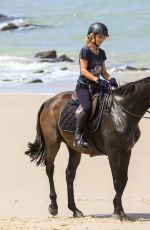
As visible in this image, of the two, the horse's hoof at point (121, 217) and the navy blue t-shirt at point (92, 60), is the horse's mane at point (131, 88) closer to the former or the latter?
the navy blue t-shirt at point (92, 60)

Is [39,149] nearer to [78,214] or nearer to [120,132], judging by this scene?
[78,214]

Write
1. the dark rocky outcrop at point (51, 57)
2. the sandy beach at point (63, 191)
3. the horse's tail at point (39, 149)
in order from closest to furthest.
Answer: the sandy beach at point (63, 191)
the horse's tail at point (39, 149)
the dark rocky outcrop at point (51, 57)

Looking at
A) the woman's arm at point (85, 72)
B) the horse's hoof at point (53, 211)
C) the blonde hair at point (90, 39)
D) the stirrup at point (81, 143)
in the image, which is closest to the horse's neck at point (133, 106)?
the woman's arm at point (85, 72)

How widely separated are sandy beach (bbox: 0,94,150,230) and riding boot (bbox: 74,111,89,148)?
816 millimetres

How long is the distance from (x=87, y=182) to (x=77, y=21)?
28191mm

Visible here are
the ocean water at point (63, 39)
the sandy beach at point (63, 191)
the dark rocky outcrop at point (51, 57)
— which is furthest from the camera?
the dark rocky outcrop at point (51, 57)

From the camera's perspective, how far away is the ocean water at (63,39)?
23.0 metres

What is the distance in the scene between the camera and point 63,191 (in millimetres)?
10281

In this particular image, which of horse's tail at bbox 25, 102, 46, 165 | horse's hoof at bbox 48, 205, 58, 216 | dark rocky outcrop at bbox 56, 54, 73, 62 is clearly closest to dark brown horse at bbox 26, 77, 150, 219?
horse's hoof at bbox 48, 205, 58, 216

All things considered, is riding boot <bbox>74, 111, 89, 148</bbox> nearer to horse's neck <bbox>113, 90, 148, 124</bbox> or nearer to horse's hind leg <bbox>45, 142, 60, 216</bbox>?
horse's neck <bbox>113, 90, 148, 124</bbox>

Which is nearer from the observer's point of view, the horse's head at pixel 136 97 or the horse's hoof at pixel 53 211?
the horse's head at pixel 136 97

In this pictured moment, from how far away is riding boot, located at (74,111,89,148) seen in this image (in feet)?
28.8

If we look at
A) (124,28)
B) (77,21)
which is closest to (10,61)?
(124,28)

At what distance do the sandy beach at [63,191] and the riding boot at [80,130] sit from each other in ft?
2.68
